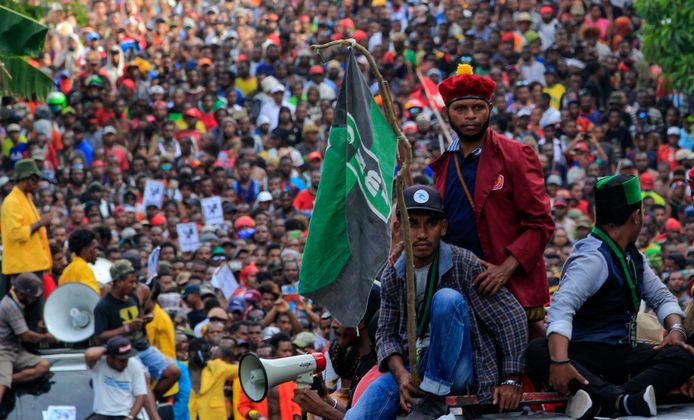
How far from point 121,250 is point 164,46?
9.63 m

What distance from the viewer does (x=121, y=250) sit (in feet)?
63.6

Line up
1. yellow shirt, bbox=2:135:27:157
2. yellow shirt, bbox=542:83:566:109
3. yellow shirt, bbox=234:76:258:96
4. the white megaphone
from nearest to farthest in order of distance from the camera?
the white megaphone → yellow shirt, bbox=2:135:27:157 → yellow shirt, bbox=542:83:566:109 → yellow shirt, bbox=234:76:258:96

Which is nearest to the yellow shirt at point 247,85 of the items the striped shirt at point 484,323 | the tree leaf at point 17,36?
the tree leaf at point 17,36

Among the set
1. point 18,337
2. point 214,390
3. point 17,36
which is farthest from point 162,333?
point 17,36

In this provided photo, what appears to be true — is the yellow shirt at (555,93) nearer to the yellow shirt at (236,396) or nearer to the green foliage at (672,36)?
the green foliage at (672,36)

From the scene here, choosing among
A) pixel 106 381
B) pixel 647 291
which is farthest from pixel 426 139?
pixel 647 291

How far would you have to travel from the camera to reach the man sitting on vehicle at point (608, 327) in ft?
24.6

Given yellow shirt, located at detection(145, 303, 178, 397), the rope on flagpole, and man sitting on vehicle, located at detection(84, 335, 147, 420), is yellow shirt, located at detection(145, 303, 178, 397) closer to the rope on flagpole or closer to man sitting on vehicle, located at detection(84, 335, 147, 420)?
man sitting on vehicle, located at detection(84, 335, 147, 420)

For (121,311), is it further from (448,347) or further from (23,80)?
(448,347)

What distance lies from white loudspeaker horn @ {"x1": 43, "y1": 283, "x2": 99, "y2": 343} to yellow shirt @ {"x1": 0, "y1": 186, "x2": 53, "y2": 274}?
1.29 meters

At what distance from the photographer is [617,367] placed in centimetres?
778

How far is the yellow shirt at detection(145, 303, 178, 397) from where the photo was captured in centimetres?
1611

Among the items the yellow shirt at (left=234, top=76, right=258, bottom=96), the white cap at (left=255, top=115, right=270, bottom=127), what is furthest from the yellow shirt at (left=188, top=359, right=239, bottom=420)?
the yellow shirt at (left=234, top=76, right=258, bottom=96)

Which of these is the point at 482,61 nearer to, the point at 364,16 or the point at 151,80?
the point at 364,16
